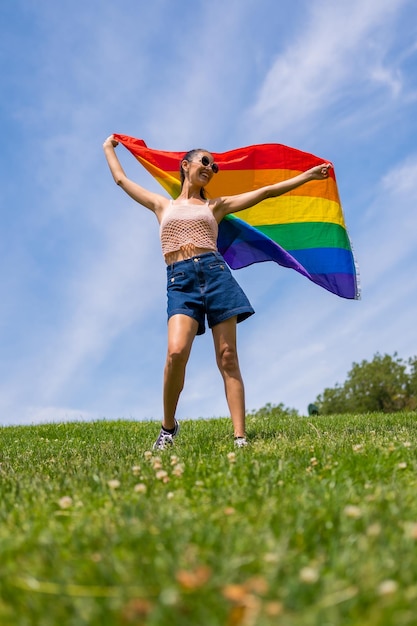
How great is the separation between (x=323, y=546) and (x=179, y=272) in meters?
4.24

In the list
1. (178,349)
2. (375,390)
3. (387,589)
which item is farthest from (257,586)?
(375,390)

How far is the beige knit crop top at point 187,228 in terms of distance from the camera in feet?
22.0

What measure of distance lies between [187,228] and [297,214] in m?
2.60

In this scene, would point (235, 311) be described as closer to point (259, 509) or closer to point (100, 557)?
point (259, 509)

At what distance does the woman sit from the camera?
Result: 6.55m

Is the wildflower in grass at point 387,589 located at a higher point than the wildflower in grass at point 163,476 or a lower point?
lower

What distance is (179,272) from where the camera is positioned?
21.7 feet

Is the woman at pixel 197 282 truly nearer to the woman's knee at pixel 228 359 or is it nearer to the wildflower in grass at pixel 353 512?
the woman's knee at pixel 228 359

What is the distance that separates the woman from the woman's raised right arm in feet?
0.04

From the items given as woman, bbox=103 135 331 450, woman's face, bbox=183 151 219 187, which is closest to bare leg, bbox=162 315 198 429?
woman, bbox=103 135 331 450

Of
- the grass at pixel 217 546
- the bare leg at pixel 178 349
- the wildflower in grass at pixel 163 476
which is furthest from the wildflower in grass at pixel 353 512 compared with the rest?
the bare leg at pixel 178 349

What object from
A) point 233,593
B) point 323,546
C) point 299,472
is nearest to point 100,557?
point 233,593

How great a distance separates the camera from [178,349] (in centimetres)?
645

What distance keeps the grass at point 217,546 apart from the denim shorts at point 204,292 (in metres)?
2.32
